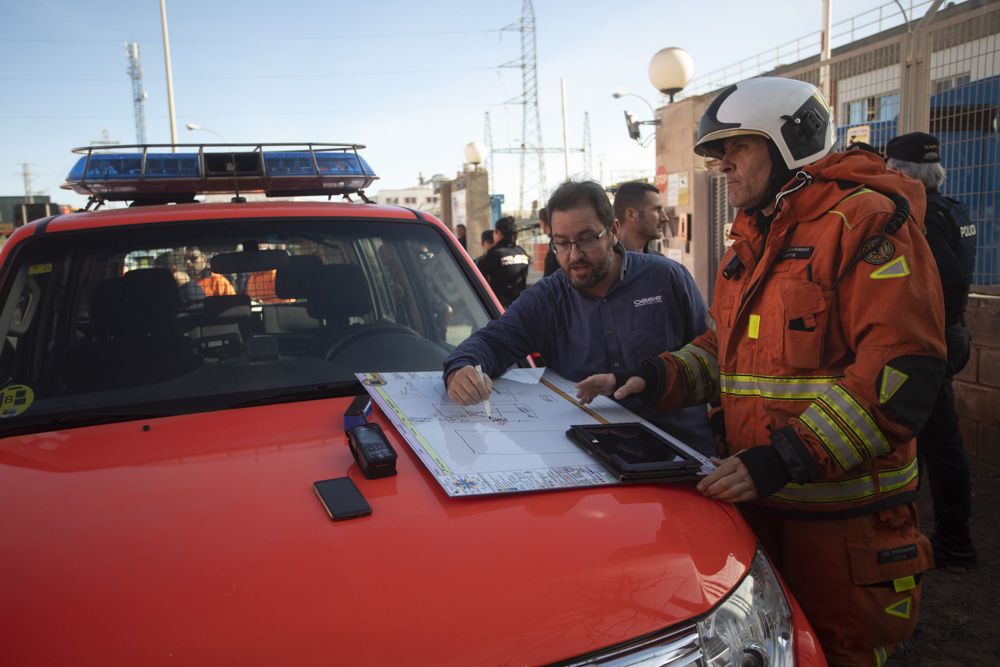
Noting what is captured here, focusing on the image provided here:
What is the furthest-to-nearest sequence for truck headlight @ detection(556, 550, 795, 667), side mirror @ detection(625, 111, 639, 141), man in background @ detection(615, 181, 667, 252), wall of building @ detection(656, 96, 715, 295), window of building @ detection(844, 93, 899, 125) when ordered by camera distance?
side mirror @ detection(625, 111, 639, 141)
wall of building @ detection(656, 96, 715, 295)
window of building @ detection(844, 93, 899, 125)
man in background @ detection(615, 181, 667, 252)
truck headlight @ detection(556, 550, 795, 667)

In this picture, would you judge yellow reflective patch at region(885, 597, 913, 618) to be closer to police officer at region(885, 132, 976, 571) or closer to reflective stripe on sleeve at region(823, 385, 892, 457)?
reflective stripe on sleeve at region(823, 385, 892, 457)

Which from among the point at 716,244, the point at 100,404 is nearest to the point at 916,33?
the point at 716,244

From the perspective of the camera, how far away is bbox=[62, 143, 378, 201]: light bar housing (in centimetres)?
306

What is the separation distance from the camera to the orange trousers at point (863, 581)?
1.77m

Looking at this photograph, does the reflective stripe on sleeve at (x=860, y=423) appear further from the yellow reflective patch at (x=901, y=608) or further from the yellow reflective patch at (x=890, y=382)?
the yellow reflective patch at (x=901, y=608)

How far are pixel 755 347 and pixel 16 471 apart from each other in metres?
1.81

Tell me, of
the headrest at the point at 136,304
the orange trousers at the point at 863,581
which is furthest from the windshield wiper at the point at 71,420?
the orange trousers at the point at 863,581

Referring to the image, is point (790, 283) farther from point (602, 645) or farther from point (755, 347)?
point (602, 645)

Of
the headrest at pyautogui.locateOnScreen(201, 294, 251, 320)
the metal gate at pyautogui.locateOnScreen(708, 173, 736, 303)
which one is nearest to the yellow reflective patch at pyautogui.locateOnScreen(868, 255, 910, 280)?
the headrest at pyautogui.locateOnScreen(201, 294, 251, 320)

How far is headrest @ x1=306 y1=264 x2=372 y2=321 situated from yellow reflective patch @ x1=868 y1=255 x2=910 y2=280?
171 cm

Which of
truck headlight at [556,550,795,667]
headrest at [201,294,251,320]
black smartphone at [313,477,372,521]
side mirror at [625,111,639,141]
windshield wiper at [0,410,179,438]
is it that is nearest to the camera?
truck headlight at [556,550,795,667]

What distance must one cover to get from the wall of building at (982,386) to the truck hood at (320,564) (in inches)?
163

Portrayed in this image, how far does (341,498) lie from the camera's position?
147 cm

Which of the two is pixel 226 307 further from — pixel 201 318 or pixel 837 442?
pixel 837 442
